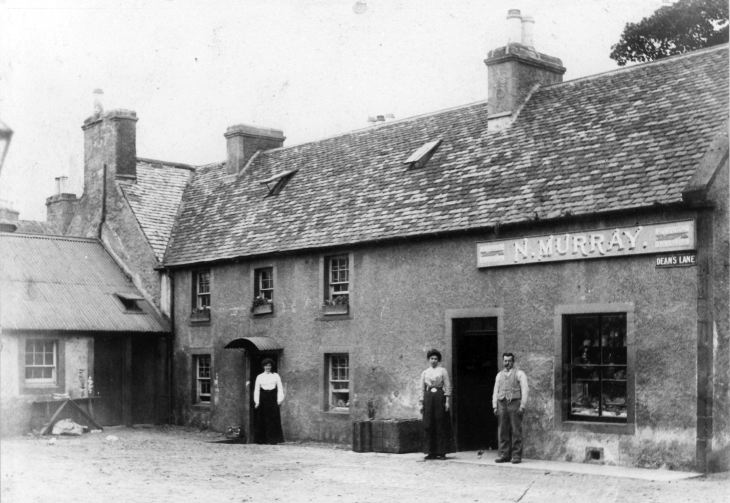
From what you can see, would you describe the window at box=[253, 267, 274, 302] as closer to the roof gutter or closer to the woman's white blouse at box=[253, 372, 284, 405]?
the woman's white blouse at box=[253, 372, 284, 405]

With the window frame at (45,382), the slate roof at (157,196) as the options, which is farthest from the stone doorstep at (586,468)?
the slate roof at (157,196)

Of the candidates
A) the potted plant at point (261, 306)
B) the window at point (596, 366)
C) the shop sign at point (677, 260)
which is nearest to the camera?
the shop sign at point (677, 260)

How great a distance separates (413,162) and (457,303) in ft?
13.6

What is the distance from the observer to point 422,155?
22172 mm

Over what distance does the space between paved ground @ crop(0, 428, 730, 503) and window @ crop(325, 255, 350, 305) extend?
144 inches

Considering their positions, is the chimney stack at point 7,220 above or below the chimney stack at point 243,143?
below

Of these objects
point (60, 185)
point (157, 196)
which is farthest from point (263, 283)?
point (60, 185)

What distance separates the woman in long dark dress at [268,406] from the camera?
21.8 meters

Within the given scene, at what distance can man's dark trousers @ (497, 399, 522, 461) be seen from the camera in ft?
55.9

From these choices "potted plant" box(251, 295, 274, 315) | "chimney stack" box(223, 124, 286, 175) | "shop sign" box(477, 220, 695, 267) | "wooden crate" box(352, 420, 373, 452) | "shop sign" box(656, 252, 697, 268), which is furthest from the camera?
"chimney stack" box(223, 124, 286, 175)

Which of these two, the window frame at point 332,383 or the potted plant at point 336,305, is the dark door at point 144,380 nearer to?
the window frame at point 332,383

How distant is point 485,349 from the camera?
19875 millimetres

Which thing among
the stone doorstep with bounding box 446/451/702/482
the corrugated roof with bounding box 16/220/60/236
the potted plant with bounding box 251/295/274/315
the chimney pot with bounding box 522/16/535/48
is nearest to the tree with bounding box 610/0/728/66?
the chimney pot with bounding box 522/16/535/48

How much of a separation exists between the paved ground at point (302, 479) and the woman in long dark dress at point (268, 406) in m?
2.04
